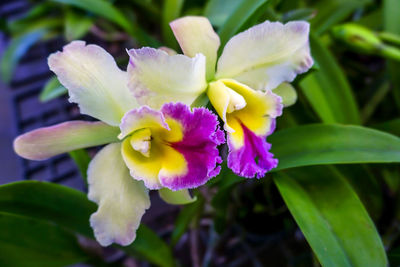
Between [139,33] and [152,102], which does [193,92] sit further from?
[139,33]

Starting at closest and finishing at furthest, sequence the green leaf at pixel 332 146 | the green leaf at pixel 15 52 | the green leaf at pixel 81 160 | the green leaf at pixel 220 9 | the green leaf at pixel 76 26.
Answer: the green leaf at pixel 332 146 → the green leaf at pixel 81 160 → the green leaf at pixel 220 9 → the green leaf at pixel 76 26 → the green leaf at pixel 15 52

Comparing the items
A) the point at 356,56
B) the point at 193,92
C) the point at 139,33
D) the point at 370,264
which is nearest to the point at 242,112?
the point at 193,92

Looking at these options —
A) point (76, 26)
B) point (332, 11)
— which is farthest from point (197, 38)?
point (76, 26)

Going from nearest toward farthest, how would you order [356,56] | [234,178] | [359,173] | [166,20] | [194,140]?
[194,140], [234,178], [359,173], [166,20], [356,56]

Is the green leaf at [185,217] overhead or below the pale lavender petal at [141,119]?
below

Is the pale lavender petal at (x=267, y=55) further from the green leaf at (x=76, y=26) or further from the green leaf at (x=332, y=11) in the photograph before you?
the green leaf at (x=76, y=26)

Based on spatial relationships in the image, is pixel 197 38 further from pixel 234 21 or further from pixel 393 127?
pixel 393 127

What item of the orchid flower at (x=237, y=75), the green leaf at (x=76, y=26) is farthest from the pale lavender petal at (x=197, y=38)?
the green leaf at (x=76, y=26)
